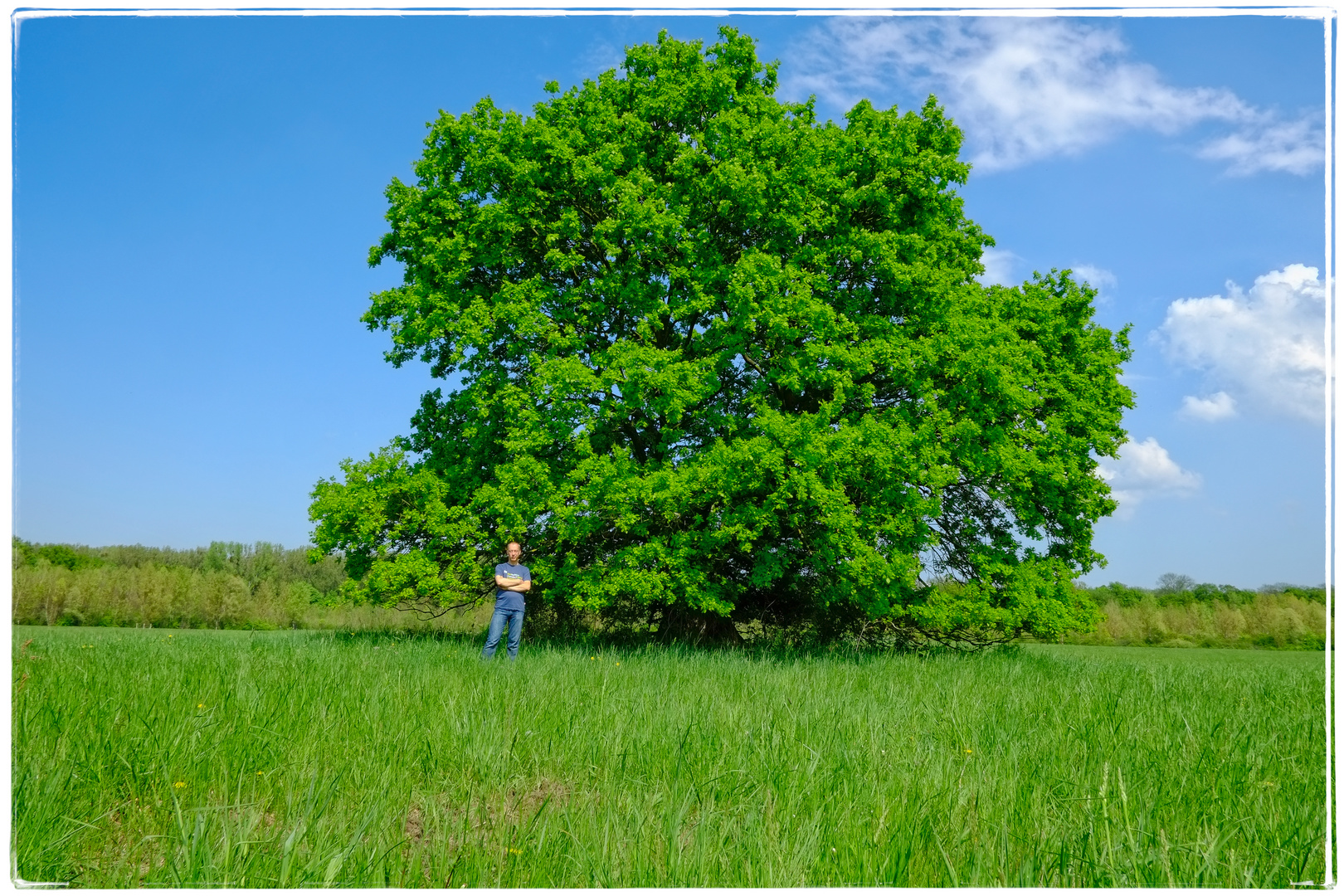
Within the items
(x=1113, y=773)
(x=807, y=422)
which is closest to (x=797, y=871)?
(x=1113, y=773)

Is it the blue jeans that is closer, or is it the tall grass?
the blue jeans

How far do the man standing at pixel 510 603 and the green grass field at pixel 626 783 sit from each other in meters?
2.65

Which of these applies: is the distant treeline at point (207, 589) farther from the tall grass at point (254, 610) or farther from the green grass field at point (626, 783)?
the green grass field at point (626, 783)

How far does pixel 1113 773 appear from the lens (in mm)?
4820

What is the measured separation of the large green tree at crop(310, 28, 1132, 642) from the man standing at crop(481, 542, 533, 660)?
5.90ft

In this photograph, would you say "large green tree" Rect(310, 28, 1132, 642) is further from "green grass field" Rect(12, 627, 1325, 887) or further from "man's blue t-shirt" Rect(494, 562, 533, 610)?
"green grass field" Rect(12, 627, 1325, 887)

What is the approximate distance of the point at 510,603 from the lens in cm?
1085

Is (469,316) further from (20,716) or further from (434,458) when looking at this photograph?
(20,716)

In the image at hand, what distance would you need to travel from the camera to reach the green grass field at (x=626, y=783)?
3107mm

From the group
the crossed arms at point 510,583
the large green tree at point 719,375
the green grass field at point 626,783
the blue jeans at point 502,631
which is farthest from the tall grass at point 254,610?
the green grass field at point 626,783

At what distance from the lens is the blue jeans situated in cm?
1058

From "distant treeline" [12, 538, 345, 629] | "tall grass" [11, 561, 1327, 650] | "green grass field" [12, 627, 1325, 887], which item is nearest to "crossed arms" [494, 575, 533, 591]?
"green grass field" [12, 627, 1325, 887]

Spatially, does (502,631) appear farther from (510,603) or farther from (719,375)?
(719,375)

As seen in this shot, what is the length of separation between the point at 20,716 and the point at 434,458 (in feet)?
34.2
